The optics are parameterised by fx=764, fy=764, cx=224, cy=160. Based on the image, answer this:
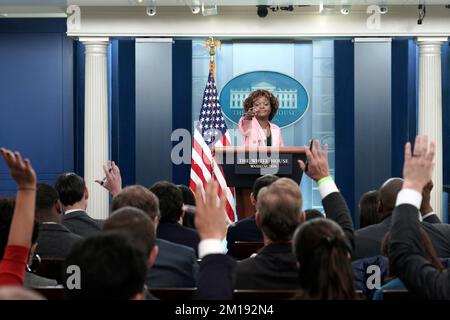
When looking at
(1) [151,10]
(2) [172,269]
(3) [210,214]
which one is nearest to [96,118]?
(1) [151,10]

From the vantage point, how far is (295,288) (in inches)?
115

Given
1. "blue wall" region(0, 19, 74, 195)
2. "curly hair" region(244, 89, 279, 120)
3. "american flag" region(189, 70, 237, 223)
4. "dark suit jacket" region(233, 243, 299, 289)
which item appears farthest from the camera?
"blue wall" region(0, 19, 74, 195)

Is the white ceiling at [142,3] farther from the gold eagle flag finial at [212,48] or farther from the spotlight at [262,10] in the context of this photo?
the gold eagle flag finial at [212,48]

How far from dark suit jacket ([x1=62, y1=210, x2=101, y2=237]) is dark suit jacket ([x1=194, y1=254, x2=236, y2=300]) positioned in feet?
8.54

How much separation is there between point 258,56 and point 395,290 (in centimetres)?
813

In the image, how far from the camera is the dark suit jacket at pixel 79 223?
481cm

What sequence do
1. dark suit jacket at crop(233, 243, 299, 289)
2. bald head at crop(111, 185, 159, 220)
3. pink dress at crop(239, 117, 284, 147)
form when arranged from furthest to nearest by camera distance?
pink dress at crop(239, 117, 284, 147) < bald head at crop(111, 185, 159, 220) < dark suit jacket at crop(233, 243, 299, 289)

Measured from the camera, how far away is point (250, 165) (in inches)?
255

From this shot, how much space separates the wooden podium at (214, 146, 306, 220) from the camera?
645 cm

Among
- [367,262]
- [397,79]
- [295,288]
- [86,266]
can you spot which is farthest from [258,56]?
[86,266]

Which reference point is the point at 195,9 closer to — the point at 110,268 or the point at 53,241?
the point at 53,241

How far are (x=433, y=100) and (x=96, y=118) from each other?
4.36 m

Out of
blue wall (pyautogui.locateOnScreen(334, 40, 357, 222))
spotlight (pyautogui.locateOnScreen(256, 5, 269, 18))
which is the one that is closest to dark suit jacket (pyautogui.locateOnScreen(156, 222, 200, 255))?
spotlight (pyautogui.locateOnScreen(256, 5, 269, 18))

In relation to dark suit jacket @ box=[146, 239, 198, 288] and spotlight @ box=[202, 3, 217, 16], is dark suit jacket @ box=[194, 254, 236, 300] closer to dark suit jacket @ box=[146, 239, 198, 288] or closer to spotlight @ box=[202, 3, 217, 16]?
dark suit jacket @ box=[146, 239, 198, 288]
